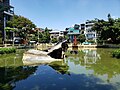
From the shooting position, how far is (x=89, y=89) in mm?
9875

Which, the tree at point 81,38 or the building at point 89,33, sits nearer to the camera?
the tree at point 81,38

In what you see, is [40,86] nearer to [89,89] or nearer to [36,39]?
[89,89]

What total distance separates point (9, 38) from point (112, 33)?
27.8 m

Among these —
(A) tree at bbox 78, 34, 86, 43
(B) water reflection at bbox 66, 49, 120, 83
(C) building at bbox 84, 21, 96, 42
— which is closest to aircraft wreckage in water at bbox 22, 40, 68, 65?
(B) water reflection at bbox 66, 49, 120, 83

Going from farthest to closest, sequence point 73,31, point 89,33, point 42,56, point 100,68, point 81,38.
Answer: point 73,31 < point 89,33 < point 81,38 < point 42,56 < point 100,68

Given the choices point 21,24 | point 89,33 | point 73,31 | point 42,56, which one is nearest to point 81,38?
point 89,33

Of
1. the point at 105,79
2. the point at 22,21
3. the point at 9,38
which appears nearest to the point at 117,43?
the point at 22,21

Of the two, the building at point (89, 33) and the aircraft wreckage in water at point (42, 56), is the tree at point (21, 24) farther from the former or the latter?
the building at point (89, 33)

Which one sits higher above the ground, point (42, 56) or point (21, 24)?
point (21, 24)

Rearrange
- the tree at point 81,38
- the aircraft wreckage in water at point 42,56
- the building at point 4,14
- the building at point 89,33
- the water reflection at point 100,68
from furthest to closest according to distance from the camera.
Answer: the building at point 89,33 < the tree at point 81,38 < the building at point 4,14 < the aircraft wreckage in water at point 42,56 < the water reflection at point 100,68

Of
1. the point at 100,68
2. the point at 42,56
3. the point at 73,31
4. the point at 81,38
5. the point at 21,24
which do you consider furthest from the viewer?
the point at 73,31

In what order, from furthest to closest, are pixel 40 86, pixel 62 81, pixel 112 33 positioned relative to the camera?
pixel 112 33, pixel 62 81, pixel 40 86

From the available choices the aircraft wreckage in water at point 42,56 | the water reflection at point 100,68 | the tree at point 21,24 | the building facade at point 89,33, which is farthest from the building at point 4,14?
the building facade at point 89,33

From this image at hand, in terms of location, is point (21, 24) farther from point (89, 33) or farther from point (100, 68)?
point (89, 33)
